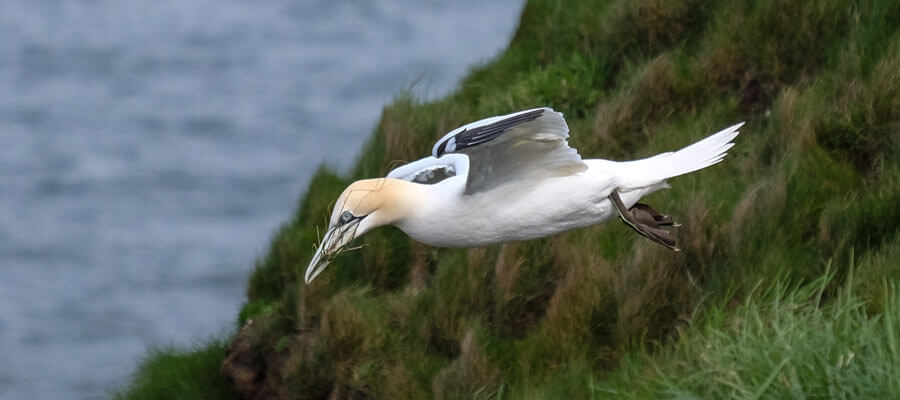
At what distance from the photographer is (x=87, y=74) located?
884 inches

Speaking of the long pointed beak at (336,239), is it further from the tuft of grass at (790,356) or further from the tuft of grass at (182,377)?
the tuft of grass at (182,377)

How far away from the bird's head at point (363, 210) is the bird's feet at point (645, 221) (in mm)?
832

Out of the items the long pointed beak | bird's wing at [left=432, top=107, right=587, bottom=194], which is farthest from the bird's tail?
the long pointed beak

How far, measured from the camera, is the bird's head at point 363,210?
19.6 ft

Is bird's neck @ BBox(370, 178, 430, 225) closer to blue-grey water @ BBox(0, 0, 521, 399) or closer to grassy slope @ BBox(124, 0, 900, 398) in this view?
grassy slope @ BBox(124, 0, 900, 398)

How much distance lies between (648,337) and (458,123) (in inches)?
116

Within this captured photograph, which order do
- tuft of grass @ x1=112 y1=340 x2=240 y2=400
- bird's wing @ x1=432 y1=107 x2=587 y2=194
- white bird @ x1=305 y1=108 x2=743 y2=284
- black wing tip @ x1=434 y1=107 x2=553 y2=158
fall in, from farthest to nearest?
tuft of grass @ x1=112 y1=340 x2=240 y2=400 → white bird @ x1=305 y1=108 x2=743 y2=284 → bird's wing @ x1=432 y1=107 x2=587 y2=194 → black wing tip @ x1=434 y1=107 x2=553 y2=158

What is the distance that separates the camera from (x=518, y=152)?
19.5 feet

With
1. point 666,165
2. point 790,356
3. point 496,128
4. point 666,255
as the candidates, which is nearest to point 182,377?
point 666,255

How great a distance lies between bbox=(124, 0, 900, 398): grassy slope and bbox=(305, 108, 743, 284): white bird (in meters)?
0.62

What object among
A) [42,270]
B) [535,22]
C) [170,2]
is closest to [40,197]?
[42,270]

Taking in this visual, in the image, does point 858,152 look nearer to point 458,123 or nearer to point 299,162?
point 458,123

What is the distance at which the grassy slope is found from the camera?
5551 millimetres

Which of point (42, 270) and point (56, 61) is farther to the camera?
point (56, 61)
